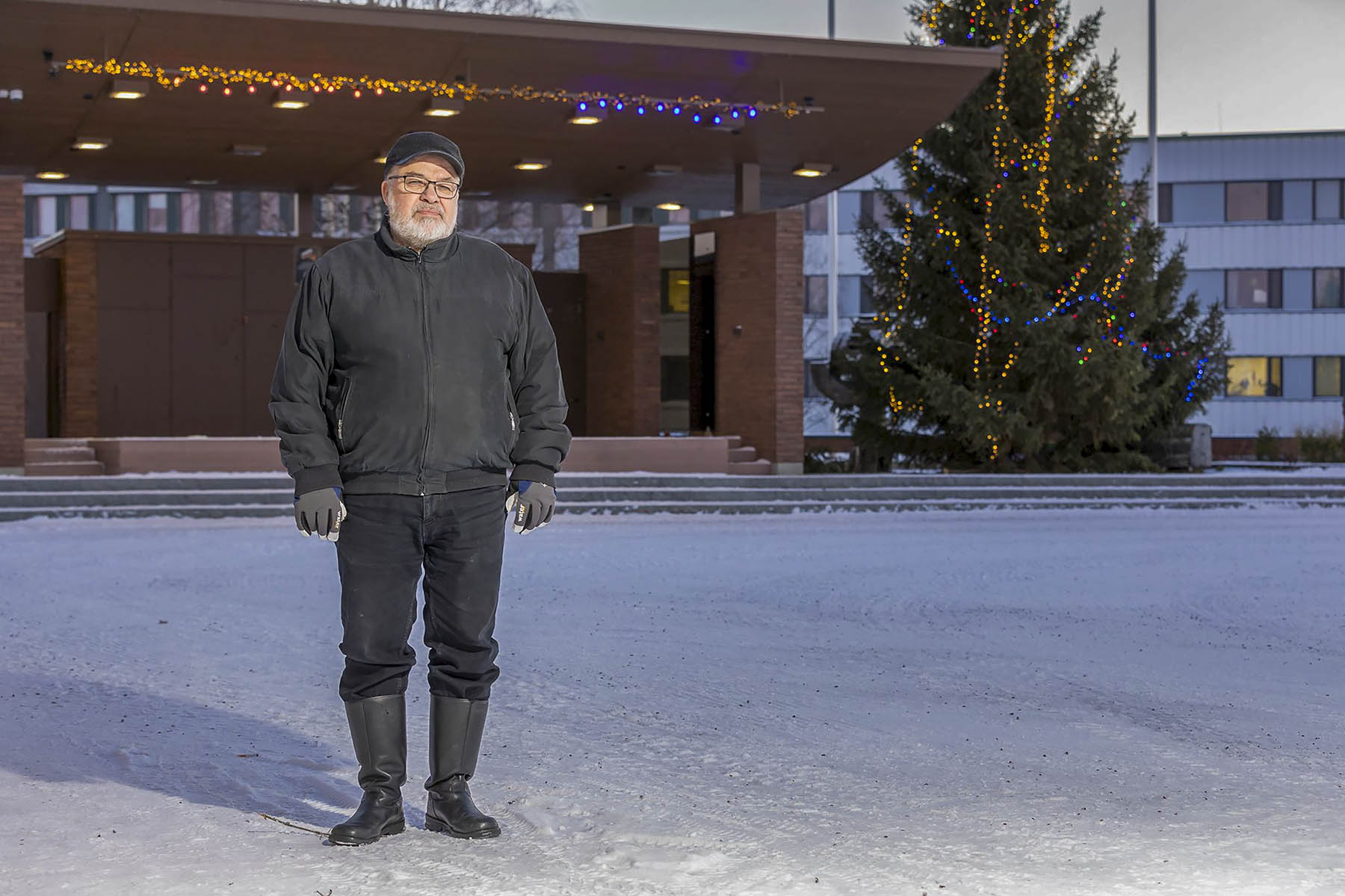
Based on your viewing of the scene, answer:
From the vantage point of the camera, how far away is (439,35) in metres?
18.8

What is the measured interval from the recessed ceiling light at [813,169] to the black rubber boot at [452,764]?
71.2ft

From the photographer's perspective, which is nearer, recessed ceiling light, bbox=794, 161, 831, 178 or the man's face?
the man's face

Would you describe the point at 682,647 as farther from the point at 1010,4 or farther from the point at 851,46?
the point at 1010,4

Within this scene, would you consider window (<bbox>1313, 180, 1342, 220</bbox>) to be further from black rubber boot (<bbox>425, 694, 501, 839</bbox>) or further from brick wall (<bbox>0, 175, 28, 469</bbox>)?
black rubber boot (<bbox>425, 694, 501, 839</bbox>)

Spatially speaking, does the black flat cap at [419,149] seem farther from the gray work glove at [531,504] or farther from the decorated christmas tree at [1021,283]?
the decorated christmas tree at [1021,283]

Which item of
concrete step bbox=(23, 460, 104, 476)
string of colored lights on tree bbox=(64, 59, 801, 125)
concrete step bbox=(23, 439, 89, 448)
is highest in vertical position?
string of colored lights on tree bbox=(64, 59, 801, 125)

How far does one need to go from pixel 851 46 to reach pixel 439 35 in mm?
5055

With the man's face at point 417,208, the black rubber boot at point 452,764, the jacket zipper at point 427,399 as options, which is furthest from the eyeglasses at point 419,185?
the black rubber boot at point 452,764

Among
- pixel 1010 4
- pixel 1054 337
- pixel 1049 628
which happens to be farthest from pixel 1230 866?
pixel 1010 4

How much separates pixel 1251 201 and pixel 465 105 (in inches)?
1637

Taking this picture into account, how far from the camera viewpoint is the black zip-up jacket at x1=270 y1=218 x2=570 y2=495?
15.5 ft

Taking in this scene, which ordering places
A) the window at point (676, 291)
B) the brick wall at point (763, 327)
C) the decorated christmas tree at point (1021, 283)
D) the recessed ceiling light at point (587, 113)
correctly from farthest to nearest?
the window at point (676, 291), the decorated christmas tree at point (1021, 283), the brick wall at point (763, 327), the recessed ceiling light at point (587, 113)

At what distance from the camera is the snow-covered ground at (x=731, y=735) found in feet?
14.9

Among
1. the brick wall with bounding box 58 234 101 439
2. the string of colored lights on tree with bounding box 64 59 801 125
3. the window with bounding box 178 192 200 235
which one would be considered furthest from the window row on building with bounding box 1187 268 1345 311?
the brick wall with bounding box 58 234 101 439
